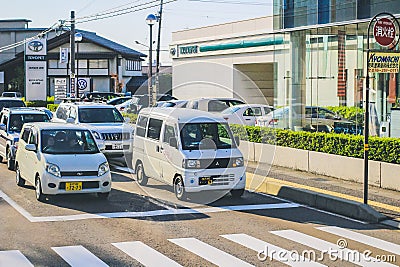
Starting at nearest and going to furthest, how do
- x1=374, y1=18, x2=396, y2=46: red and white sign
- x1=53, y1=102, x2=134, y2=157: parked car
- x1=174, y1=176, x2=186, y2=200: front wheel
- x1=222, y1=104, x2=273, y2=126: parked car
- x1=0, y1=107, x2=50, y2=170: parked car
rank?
x1=374, y1=18, x2=396, y2=46: red and white sign
x1=174, y1=176, x2=186, y2=200: front wheel
x1=0, y1=107, x2=50, y2=170: parked car
x1=53, y1=102, x2=134, y2=157: parked car
x1=222, y1=104, x2=273, y2=126: parked car

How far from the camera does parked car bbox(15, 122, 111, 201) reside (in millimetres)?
13930

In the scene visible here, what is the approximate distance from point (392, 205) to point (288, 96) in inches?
405

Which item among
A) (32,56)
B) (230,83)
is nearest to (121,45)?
(32,56)

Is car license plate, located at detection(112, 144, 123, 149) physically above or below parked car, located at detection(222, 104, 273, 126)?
below

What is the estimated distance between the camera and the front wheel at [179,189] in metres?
14.1

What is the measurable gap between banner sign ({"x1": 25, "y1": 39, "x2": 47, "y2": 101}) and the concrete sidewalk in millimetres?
29448

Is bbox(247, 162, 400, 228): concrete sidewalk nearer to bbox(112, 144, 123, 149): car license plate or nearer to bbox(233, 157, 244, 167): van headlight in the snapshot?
bbox(233, 157, 244, 167): van headlight

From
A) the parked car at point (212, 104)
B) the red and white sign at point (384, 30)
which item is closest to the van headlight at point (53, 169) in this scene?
the red and white sign at point (384, 30)

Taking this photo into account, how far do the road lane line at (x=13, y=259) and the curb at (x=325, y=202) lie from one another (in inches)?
245

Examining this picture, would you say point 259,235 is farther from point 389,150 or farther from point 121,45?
point 121,45

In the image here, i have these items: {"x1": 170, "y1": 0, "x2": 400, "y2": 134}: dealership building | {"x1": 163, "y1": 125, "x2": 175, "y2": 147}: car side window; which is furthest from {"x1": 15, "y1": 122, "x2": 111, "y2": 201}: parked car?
{"x1": 170, "y1": 0, "x2": 400, "y2": 134}: dealership building

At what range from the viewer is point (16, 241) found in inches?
416

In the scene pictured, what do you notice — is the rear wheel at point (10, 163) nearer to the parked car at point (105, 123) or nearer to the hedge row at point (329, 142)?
the parked car at point (105, 123)

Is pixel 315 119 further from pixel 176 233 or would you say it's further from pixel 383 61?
pixel 176 233
